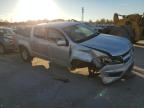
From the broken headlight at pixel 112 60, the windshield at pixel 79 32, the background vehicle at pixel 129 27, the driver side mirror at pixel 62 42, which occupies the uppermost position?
the windshield at pixel 79 32

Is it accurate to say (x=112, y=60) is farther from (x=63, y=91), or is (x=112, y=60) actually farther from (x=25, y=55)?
(x=25, y=55)

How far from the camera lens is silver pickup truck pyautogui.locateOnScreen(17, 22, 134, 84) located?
8.14m

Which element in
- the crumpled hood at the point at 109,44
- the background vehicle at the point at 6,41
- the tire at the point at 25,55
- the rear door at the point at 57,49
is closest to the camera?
the crumpled hood at the point at 109,44

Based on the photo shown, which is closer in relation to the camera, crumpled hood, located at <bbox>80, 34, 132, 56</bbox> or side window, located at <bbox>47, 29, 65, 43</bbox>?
crumpled hood, located at <bbox>80, 34, 132, 56</bbox>

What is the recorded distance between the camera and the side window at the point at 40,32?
1099cm

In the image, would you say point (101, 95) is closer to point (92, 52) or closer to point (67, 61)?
point (92, 52)

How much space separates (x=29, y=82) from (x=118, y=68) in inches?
112

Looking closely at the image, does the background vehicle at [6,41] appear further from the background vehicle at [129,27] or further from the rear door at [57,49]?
the background vehicle at [129,27]

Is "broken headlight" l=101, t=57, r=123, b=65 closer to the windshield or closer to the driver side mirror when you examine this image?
the windshield

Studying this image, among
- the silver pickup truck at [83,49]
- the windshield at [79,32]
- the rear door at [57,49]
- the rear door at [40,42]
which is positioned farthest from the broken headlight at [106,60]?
the rear door at [40,42]

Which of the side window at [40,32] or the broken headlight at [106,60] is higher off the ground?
the side window at [40,32]

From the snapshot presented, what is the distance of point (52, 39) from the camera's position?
1037cm

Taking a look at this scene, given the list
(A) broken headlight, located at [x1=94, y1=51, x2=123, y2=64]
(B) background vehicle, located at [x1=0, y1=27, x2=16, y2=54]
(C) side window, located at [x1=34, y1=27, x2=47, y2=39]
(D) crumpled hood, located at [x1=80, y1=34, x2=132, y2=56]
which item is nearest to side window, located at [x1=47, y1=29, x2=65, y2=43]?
(C) side window, located at [x1=34, y1=27, x2=47, y2=39]

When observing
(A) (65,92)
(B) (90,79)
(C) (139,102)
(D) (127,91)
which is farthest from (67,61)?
(C) (139,102)
